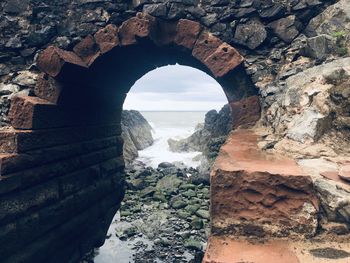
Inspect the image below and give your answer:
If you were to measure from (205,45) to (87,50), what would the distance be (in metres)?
1.95

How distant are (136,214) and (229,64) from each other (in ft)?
19.7

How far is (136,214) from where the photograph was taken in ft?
29.9

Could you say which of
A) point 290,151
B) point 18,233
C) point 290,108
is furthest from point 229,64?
point 18,233

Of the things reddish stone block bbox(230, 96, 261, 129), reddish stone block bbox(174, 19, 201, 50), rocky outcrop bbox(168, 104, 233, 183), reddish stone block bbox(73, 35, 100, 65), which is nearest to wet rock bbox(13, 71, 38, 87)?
reddish stone block bbox(73, 35, 100, 65)

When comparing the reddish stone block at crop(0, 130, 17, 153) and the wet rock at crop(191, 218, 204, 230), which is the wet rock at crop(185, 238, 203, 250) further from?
the reddish stone block at crop(0, 130, 17, 153)

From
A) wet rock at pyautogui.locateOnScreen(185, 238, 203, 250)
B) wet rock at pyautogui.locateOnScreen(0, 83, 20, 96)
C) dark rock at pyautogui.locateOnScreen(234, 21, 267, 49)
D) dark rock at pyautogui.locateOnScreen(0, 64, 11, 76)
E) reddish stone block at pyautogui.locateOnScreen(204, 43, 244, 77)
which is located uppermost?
dark rock at pyautogui.locateOnScreen(234, 21, 267, 49)

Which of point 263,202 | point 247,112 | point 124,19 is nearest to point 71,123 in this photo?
point 124,19

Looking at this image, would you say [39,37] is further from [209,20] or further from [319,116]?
[319,116]

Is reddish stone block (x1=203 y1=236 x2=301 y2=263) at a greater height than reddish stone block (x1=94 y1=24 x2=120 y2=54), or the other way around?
reddish stone block (x1=94 y1=24 x2=120 y2=54)

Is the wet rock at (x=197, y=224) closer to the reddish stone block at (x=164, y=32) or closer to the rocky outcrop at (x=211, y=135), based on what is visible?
the reddish stone block at (x=164, y=32)

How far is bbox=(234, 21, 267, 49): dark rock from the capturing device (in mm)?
4605

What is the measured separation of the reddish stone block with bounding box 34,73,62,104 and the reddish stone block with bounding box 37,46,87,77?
101 mm

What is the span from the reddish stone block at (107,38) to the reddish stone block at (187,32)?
991 mm

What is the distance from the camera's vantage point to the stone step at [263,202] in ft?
6.31
